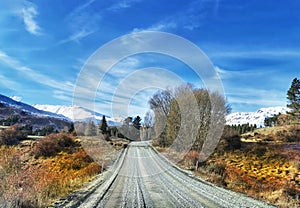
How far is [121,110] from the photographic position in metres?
40.4

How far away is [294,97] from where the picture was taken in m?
63.8

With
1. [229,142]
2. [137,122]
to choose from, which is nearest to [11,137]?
[229,142]

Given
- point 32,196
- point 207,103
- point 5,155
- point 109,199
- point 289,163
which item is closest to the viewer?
point 32,196

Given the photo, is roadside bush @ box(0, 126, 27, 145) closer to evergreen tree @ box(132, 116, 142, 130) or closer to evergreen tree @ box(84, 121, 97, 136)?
evergreen tree @ box(84, 121, 97, 136)

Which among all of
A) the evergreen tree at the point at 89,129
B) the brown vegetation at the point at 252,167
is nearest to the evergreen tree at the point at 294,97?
the brown vegetation at the point at 252,167

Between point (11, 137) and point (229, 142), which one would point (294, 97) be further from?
point (11, 137)

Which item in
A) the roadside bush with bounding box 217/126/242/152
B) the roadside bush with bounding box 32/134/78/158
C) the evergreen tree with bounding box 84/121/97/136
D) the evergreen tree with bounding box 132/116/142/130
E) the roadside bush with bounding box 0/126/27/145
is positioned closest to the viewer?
the roadside bush with bounding box 217/126/242/152

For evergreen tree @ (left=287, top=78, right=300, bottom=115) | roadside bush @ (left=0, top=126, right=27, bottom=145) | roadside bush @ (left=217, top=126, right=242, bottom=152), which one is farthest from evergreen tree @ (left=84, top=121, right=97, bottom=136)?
evergreen tree @ (left=287, top=78, right=300, bottom=115)

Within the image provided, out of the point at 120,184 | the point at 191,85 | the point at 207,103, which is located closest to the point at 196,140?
the point at 207,103

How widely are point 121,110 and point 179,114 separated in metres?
8.74

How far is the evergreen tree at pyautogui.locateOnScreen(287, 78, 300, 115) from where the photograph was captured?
62969 mm

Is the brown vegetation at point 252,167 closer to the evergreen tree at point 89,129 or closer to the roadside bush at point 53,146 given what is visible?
the roadside bush at point 53,146

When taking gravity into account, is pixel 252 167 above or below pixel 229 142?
below

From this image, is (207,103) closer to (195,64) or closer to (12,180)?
(195,64)
